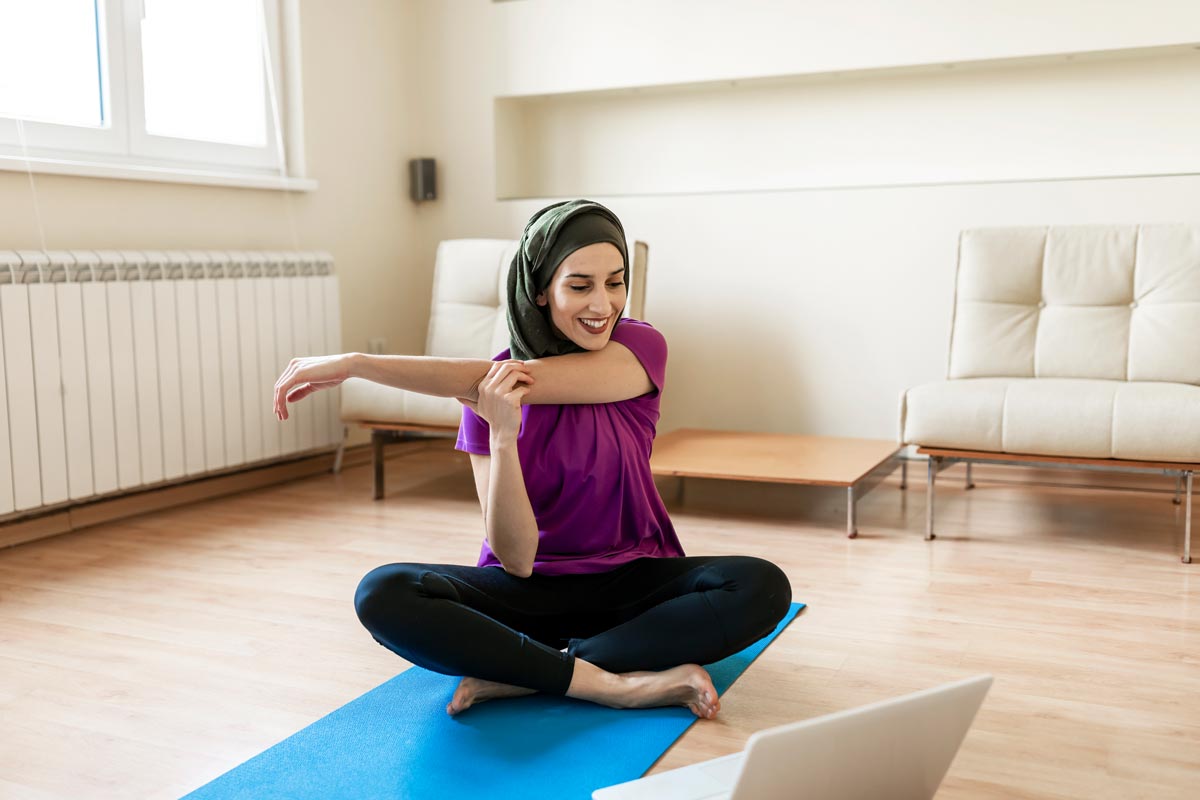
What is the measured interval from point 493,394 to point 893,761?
84cm

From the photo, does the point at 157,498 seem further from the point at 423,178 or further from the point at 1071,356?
the point at 1071,356

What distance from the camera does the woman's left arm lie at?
5.75 ft

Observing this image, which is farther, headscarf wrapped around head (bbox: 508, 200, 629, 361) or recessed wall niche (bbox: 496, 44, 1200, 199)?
recessed wall niche (bbox: 496, 44, 1200, 199)

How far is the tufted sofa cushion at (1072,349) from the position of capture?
8.79 feet

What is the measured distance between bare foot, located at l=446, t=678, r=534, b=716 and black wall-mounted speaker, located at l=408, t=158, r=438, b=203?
3.07m

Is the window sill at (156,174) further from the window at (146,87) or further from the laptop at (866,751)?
the laptop at (866,751)

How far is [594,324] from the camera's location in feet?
5.82

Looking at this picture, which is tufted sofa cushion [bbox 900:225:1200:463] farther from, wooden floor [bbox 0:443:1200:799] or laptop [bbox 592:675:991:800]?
laptop [bbox 592:675:991:800]

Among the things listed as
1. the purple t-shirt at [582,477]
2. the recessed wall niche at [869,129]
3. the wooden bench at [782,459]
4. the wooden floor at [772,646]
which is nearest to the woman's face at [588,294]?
the purple t-shirt at [582,477]

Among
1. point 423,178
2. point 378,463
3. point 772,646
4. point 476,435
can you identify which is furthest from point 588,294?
point 423,178

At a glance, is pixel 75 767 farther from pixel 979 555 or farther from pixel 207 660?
pixel 979 555

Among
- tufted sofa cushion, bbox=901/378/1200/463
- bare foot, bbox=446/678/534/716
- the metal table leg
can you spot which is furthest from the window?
tufted sofa cushion, bbox=901/378/1200/463

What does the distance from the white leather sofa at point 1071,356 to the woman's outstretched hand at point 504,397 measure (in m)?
1.51

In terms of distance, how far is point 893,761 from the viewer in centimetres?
111
